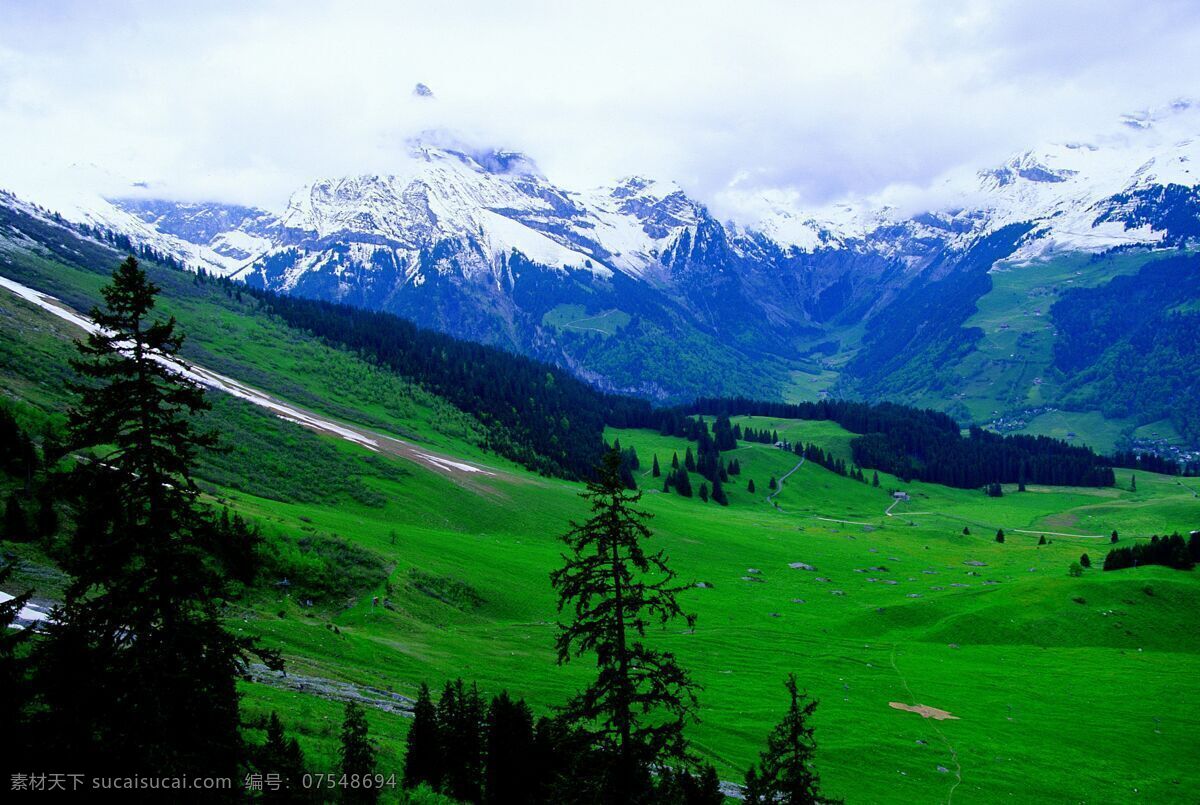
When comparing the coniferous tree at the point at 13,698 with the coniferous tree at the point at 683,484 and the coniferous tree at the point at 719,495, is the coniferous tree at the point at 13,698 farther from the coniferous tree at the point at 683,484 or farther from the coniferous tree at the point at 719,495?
the coniferous tree at the point at 719,495

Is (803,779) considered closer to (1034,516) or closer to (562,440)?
(562,440)

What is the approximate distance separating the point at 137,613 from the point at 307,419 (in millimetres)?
109302

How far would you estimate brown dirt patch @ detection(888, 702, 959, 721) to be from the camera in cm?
5997

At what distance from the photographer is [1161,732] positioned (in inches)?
2323

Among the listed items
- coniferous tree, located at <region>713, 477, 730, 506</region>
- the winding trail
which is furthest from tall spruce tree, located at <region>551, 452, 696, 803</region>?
coniferous tree, located at <region>713, 477, 730, 506</region>

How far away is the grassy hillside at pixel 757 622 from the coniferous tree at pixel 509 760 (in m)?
4.68

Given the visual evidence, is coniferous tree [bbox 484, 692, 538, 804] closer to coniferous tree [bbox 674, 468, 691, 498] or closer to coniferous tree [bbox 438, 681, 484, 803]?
coniferous tree [bbox 438, 681, 484, 803]

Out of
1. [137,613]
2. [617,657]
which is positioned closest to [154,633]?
[137,613]

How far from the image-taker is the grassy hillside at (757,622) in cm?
4800

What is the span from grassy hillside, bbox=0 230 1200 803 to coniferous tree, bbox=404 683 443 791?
1.12 metres

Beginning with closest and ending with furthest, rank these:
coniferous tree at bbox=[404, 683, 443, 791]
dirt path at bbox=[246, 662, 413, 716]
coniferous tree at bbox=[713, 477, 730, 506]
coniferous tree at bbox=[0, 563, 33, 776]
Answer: coniferous tree at bbox=[0, 563, 33, 776]
coniferous tree at bbox=[404, 683, 443, 791]
dirt path at bbox=[246, 662, 413, 716]
coniferous tree at bbox=[713, 477, 730, 506]

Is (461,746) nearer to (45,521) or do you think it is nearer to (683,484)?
(45,521)

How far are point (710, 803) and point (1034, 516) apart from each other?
662 feet

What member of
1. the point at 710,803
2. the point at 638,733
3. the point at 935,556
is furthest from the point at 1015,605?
the point at 638,733
